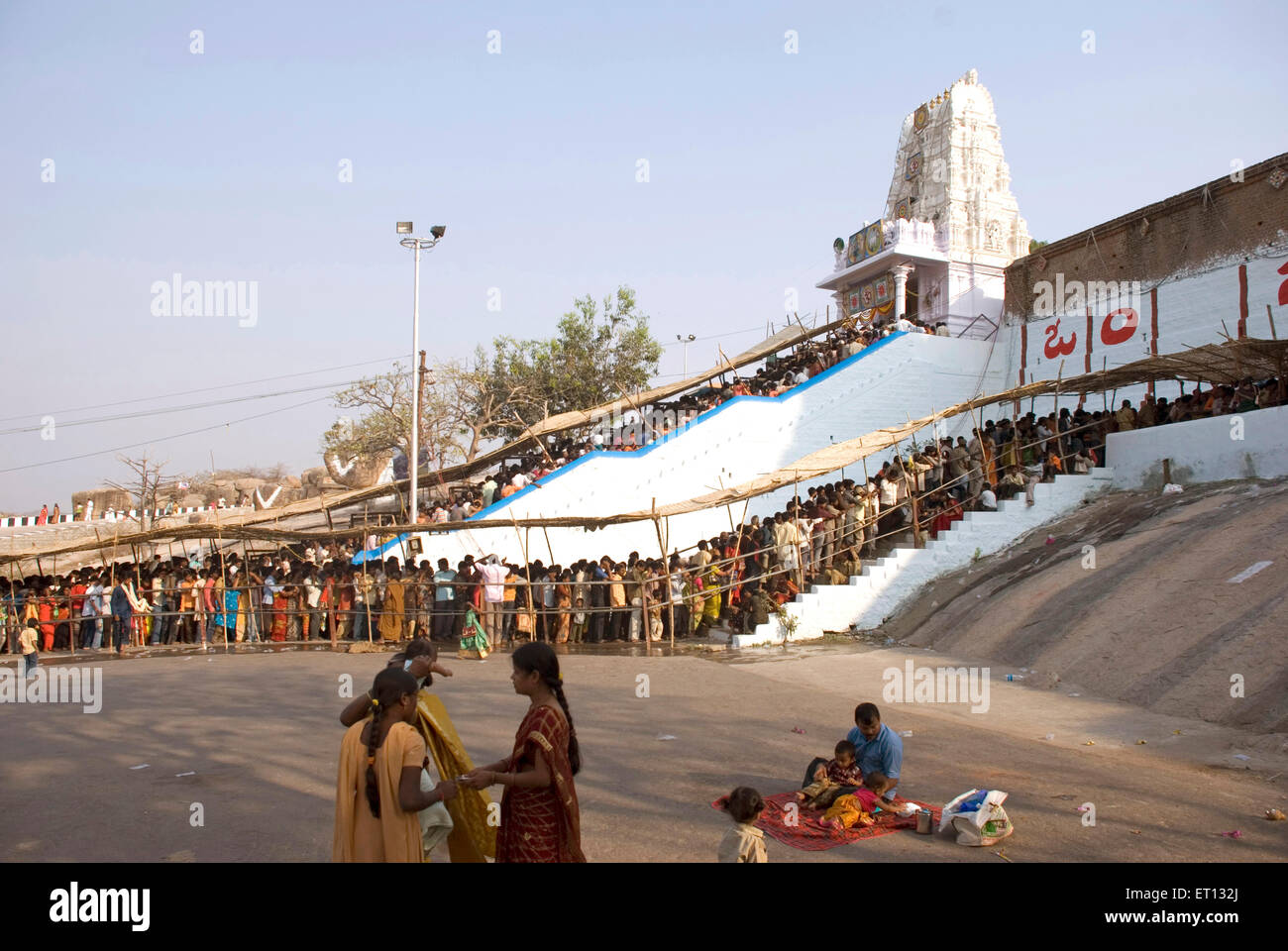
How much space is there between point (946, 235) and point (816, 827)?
2709 cm

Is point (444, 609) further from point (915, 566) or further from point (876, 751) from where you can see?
point (876, 751)

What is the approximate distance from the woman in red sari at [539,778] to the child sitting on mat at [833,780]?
2458 mm

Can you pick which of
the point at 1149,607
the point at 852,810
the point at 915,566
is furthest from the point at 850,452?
the point at 852,810

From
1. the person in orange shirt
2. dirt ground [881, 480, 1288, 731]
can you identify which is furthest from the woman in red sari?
the person in orange shirt

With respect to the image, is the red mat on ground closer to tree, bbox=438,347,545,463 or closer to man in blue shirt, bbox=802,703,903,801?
man in blue shirt, bbox=802,703,903,801

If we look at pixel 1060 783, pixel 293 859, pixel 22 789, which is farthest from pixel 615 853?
pixel 22 789

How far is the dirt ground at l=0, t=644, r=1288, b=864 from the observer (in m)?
5.32

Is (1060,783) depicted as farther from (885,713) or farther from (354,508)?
(354,508)

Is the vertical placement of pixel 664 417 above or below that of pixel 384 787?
above

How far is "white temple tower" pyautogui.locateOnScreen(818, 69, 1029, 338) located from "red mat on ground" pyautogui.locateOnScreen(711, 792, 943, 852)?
82.4 feet

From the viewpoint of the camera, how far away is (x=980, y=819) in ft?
17.2

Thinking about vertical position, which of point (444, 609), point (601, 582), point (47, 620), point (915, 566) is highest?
point (915, 566)

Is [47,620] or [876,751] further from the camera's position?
[47,620]

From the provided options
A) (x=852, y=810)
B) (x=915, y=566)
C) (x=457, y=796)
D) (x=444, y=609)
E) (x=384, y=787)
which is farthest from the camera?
(x=444, y=609)
